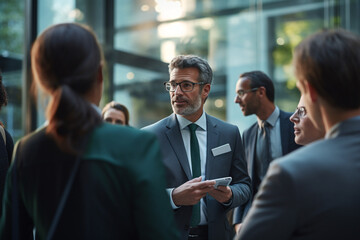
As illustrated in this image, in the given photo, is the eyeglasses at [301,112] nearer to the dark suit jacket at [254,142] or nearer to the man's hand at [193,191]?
the man's hand at [193,191]

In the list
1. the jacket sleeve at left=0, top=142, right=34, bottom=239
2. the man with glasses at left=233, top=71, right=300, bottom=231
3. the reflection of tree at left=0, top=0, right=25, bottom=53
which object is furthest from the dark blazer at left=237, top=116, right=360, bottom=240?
the reflection of tree at left=0, top=0, right=25, bottom=53

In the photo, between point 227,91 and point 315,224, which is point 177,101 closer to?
point 315,224

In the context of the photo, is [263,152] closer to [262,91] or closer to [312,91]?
[262,91]

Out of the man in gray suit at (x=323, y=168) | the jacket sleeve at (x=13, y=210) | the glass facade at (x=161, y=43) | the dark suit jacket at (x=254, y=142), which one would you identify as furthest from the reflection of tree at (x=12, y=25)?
the man in gray suit at (x=323, y=168)

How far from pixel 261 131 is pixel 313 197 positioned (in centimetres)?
340

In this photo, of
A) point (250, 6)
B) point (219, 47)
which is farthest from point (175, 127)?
point (250, 6)

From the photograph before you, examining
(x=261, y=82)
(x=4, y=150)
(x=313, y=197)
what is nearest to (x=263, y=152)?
(x=261, y=82)

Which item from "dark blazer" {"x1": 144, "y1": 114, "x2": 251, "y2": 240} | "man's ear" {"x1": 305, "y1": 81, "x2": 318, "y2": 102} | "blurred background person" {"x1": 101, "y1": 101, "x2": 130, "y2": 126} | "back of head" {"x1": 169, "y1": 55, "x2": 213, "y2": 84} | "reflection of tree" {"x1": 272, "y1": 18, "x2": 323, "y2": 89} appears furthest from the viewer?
"reflection of tree" {"x1": 272, "y1": 18, "x2": 323, "y2": 89}

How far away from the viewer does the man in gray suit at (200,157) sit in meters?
3.07

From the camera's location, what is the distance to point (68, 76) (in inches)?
61.9

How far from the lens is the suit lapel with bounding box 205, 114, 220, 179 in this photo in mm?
3229

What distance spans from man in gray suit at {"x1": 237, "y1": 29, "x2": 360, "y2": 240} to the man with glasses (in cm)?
263

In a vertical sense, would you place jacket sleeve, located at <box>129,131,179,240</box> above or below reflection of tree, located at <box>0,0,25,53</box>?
below

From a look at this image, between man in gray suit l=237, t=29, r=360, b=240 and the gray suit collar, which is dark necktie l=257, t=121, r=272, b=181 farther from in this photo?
man in gray suit l=237, t=29, r=360, b=240
